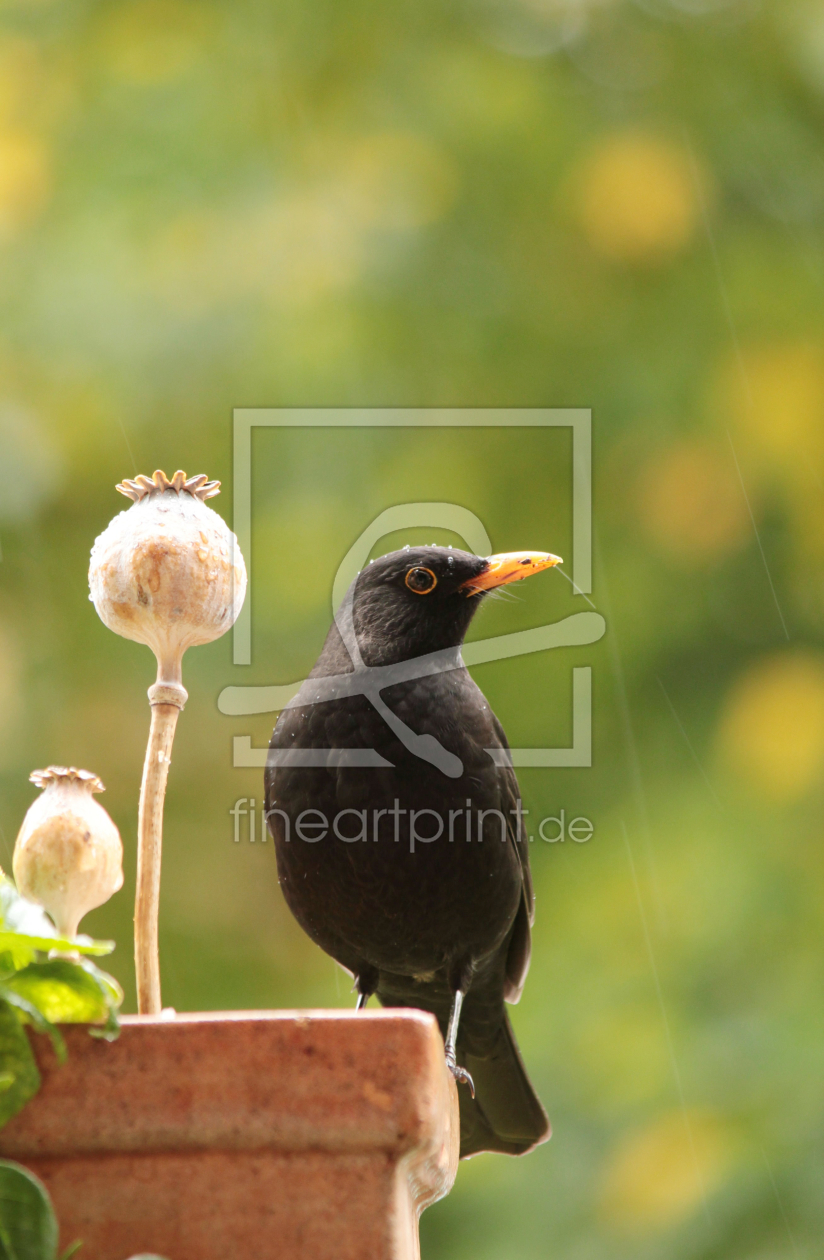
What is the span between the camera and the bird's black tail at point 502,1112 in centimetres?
248

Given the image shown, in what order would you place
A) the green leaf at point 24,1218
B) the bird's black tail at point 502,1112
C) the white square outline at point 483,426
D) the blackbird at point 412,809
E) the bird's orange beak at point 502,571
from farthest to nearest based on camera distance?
the white square outline at point 483,426
the bird's black tail at point 502,1112
the bird's orange beak at point 502,571
the blackbird at point 412,809
the green leaf at point 24,1218

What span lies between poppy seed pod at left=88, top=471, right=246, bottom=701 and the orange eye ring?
94cm

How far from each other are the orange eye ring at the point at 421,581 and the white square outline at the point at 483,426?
1.77 metres

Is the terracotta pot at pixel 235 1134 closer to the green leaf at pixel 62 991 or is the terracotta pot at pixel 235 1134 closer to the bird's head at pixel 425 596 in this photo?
the green leaf at pixel 62 991

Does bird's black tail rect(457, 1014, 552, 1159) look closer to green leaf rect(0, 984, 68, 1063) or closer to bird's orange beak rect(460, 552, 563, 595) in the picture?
bird's orange beak rect(460, 552, 563, 595)

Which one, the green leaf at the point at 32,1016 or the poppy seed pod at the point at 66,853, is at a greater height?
the poppy seed pod at the point at 66,853

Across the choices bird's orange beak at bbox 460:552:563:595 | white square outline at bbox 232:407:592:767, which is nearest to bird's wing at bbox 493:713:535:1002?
bird's orange beak at bbox 460:552:563:595

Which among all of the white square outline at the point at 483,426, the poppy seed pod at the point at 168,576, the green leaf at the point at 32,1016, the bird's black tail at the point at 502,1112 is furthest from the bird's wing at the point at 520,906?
the white square outline at the point at 483,426

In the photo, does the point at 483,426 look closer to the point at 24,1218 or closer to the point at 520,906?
the point at 520,906

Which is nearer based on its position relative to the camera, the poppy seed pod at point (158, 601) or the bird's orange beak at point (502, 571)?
the poppy seed pod at point (158, 601)

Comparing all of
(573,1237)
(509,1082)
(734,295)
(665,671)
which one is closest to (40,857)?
(509,1082)

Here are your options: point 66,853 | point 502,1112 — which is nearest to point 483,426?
point 502,1112

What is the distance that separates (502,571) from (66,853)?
48.7 inches

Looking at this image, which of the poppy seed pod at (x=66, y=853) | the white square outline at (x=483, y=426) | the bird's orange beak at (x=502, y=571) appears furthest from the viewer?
the white square outline at (x=483, y=426)
